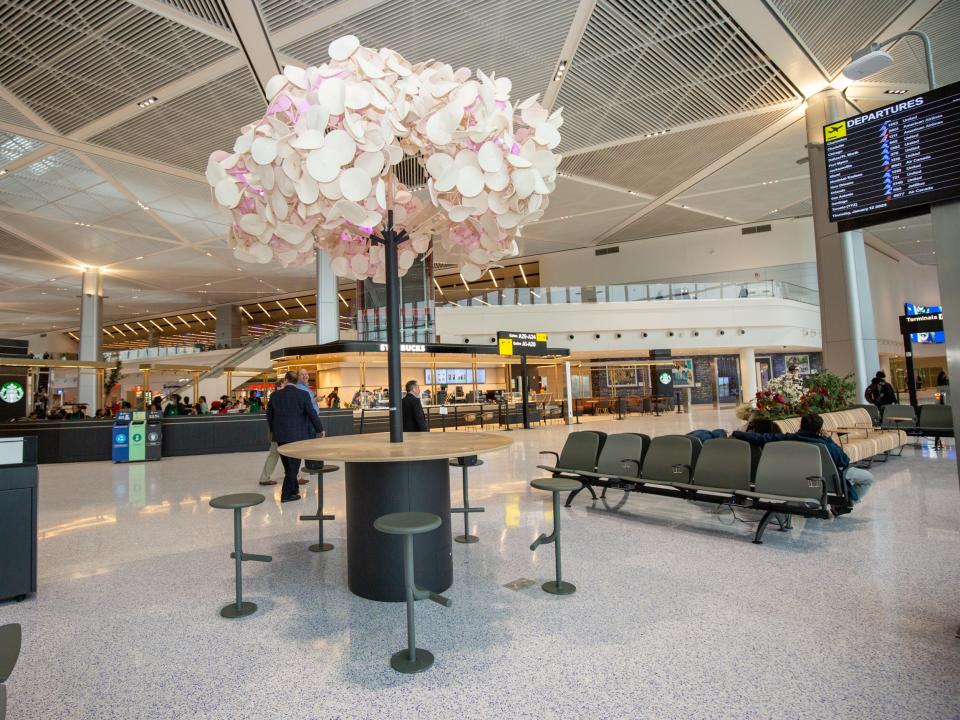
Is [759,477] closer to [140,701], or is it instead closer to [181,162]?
[140,701]

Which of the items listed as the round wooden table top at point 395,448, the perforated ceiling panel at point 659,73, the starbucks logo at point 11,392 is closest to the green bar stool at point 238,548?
the round wooden table top at point 395,448

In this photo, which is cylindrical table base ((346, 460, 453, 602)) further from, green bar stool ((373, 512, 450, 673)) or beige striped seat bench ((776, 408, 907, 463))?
beige striped seat bench ((776, 408, 907, 463))

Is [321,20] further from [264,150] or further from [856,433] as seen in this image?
[856,433]

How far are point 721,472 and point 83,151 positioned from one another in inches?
528

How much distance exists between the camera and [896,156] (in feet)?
11.7

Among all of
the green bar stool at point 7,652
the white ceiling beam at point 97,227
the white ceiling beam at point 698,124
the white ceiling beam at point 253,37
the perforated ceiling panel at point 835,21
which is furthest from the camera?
the white ceiling beam at point 97,227

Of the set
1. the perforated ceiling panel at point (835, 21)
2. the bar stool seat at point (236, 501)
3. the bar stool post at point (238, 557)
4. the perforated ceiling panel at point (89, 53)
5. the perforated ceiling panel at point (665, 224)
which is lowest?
the bar stool post at point (238, 557)

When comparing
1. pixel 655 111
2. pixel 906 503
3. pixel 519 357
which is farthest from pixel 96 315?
pixel 906 503

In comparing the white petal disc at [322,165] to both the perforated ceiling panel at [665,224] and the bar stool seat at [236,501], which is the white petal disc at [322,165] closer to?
the bar stool seat at [236,501]

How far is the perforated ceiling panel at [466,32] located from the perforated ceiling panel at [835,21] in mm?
3579

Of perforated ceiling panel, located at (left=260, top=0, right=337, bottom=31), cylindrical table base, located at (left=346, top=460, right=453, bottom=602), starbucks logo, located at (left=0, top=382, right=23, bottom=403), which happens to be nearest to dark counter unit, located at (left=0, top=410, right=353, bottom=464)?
starbucks logo, located at (left=0, top=382, right=23, bottom=403)

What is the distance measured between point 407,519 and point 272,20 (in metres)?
8.27

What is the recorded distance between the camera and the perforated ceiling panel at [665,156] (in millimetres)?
12680

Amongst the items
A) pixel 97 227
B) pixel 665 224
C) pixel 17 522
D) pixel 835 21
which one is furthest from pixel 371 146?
pixel 665 224
